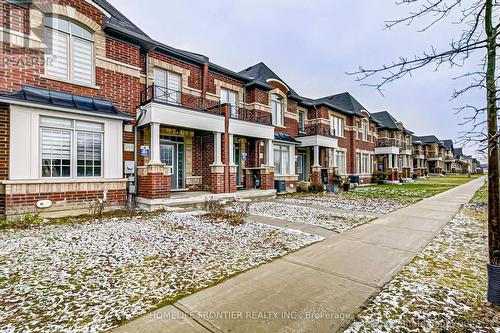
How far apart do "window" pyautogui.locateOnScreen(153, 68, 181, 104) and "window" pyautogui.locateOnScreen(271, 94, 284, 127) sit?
7271 mm

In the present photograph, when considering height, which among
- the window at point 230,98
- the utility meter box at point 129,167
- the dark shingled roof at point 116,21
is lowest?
the utility meter box at point 129,167

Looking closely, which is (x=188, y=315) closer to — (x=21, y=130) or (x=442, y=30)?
(x=442, y=30)

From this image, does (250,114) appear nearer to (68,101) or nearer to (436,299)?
(68,101)

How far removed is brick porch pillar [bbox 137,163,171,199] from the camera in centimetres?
949

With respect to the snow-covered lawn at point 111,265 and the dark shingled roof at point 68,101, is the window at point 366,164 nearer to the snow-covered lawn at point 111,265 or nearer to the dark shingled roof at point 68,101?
the snow-covered lawn at point 111,265

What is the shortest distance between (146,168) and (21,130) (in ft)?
12.6

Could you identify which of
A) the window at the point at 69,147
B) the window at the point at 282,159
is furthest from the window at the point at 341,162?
the window at the point at 69,147

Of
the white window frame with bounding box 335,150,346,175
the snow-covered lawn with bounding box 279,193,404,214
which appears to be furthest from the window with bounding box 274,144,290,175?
the white window frame with bounding box 335,150,346,175

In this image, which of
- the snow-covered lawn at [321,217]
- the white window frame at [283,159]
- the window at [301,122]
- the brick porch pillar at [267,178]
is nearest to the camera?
the snow-covered lawn at [321,217]

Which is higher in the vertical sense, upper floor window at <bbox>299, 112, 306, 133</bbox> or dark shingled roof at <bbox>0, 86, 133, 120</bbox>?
upper floor window at <bbox>299, 112, 306, 133</bbox>

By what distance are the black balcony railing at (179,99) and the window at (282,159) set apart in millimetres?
5776

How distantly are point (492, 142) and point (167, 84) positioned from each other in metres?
11.7

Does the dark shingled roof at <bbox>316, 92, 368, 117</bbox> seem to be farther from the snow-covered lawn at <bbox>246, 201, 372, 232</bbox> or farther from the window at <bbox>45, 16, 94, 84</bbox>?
the window at <bbox>45, 16, 94, 84</bbox>

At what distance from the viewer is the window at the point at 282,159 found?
661 inches
